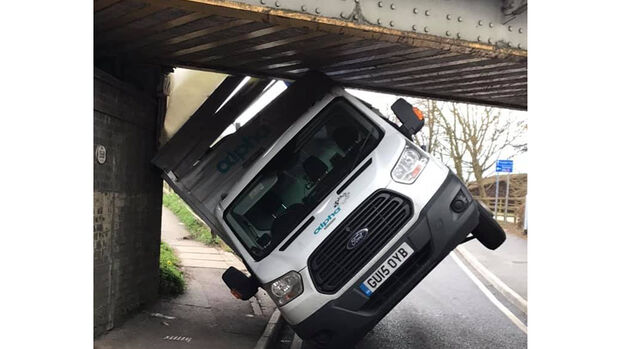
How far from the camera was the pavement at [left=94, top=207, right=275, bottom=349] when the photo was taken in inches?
260

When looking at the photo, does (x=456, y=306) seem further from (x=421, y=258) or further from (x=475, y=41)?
(x=475, y=41)

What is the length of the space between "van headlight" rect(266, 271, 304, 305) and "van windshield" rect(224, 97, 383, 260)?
1.99 ft

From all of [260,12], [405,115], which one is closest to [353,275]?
[405,115]

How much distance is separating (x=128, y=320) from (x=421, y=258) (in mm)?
3815

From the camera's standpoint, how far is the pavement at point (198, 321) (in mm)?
6613

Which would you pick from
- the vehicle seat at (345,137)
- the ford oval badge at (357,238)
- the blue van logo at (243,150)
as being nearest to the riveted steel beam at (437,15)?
the vehicle seat at (345,137)

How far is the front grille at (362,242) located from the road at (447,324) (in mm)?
1720

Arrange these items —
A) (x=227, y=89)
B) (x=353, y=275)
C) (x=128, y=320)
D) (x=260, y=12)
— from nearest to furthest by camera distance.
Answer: (x=260, y=12), (x=353, y=275), (x=128, y=320), (x=227, y=89)

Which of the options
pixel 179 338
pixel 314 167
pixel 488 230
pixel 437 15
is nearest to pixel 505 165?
pixel 488 230

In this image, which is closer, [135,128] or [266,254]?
[266,254]

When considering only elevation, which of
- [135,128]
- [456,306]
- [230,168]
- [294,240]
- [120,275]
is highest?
[135,128]

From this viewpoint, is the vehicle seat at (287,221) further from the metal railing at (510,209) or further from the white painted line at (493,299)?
the metal railing at (510,209)

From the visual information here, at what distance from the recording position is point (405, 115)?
684 centimetres

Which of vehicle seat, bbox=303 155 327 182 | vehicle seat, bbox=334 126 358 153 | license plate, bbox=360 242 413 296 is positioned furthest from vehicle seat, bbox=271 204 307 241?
license plate, bbox=360 242 413 296
